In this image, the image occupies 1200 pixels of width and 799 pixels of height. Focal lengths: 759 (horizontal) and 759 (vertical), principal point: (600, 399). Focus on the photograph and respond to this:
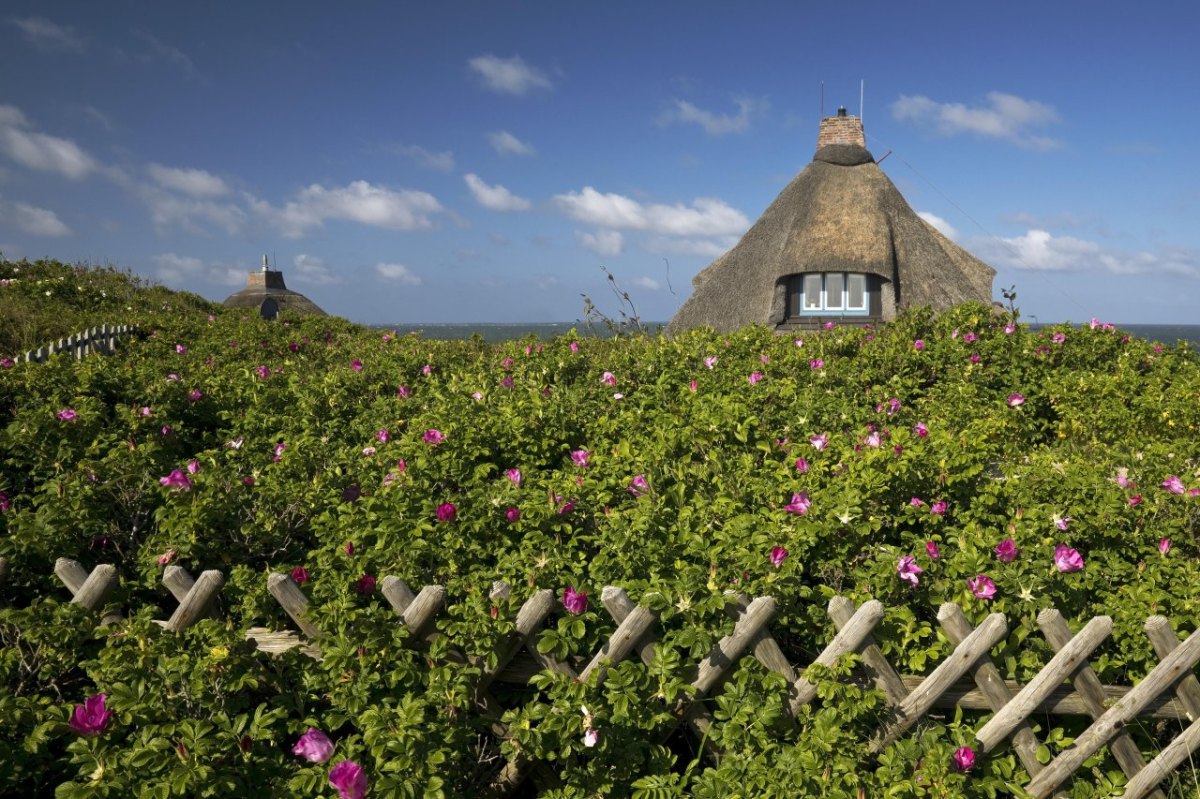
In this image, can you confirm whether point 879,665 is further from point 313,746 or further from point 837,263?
point 837,263

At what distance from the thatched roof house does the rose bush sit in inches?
485

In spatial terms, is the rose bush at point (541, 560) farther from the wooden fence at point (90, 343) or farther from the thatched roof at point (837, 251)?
the thatched roof at point (837, 251)

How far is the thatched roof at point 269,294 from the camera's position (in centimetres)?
2700

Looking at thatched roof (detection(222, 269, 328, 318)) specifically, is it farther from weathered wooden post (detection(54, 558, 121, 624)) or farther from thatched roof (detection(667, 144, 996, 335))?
weathered wooden post (detection(54, 558, 121, 624))

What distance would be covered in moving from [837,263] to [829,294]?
1045mm

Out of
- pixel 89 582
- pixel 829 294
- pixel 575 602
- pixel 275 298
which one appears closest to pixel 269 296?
pixel 275 298

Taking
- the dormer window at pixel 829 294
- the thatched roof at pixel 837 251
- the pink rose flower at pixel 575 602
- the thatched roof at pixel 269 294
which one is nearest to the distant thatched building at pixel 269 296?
the thatched roof at pixel 269 294

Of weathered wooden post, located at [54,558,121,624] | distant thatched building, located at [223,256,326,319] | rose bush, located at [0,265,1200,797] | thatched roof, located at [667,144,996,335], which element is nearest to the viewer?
rose bush, located at [0,265,1200,797]

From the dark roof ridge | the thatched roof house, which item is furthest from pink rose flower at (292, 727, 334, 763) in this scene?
the dark roof ridge

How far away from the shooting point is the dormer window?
59.3 ft

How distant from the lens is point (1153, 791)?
2939mm

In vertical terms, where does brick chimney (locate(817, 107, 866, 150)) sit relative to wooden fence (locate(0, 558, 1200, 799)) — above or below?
above

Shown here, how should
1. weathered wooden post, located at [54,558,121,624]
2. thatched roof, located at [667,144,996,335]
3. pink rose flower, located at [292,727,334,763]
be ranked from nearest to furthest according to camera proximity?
pink rose flower, located at [292,727,334,763]
weathered wooden post, located at [54,558,121,624]
thatched roof, located at [667,144,996,335]

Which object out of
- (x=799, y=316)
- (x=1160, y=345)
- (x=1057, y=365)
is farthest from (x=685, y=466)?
(x=799, y=316)
